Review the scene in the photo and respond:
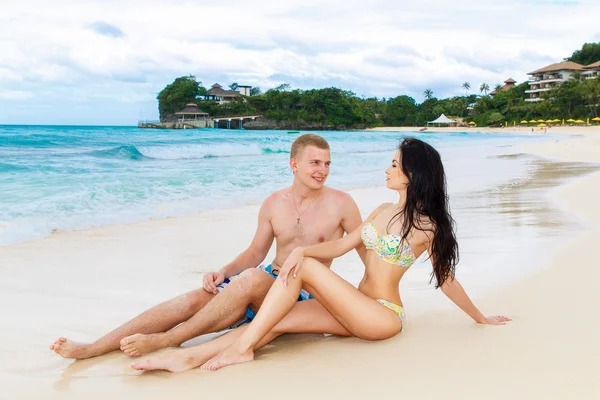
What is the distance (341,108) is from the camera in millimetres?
112500

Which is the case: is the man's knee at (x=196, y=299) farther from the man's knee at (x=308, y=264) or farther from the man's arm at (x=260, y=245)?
the man's knee at (x=308, y=264)

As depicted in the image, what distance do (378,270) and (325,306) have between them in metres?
0.38

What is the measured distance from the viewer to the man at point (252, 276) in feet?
11.2

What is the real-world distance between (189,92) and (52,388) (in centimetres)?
11371


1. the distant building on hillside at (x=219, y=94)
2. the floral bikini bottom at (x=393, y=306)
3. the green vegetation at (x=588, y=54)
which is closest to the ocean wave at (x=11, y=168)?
the floral bikini bottom at (x=393, y=306)

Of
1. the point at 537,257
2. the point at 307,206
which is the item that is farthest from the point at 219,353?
the point at 537,257

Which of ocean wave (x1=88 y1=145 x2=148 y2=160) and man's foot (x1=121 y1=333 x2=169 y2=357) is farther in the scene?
ocean wave (x1=88 y1=145 x2=148 y2=160)

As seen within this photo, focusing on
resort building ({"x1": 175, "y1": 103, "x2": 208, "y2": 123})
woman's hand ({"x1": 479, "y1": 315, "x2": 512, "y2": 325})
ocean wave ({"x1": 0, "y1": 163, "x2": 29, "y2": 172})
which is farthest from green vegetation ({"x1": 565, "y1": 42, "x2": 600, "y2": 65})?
woman's hand ({"x1": 479, "y1": 315, "x2": 512, "y2": 325})

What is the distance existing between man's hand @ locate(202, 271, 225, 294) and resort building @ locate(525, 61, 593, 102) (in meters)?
95.9

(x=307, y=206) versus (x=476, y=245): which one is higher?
(x=307, y=206)

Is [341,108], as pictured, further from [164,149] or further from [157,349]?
[157,349]

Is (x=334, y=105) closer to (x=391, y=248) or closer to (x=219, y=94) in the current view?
(x=219, y=94)

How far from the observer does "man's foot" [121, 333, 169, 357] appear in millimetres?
3258

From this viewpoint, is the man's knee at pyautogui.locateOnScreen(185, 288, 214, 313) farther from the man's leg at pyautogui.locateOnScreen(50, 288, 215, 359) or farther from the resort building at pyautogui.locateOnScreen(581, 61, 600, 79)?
the resort building at pyautogui.locateOnScreen(581, 61, 600, 79)
